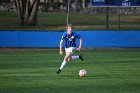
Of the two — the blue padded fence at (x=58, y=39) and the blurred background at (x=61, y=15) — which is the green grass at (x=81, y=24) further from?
the blue padded fence at (x=58, y=39)

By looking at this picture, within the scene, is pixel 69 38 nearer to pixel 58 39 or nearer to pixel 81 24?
pixel 58 39

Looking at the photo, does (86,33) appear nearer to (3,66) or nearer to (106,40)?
(106,40)

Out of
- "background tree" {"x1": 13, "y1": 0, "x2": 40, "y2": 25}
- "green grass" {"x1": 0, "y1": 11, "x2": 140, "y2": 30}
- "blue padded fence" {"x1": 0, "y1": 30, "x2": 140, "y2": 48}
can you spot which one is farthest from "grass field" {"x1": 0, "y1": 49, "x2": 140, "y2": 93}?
"background tree" {"x1": 13, "y1": 0, "x2": 40, "y2": 25}

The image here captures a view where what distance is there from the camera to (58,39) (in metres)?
38.3

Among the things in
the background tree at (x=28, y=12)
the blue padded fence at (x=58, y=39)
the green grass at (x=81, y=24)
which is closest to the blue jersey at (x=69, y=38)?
the blue padded fence at (x=58, y=39)

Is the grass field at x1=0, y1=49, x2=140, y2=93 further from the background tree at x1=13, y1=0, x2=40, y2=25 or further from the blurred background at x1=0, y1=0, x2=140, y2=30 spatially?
the background tree at x1=13, y1=0, x2=40, y2=25

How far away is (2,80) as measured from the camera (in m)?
18.3

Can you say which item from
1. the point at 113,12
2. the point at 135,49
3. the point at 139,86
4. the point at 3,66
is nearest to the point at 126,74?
the point at 139,86

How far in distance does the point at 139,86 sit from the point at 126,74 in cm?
371

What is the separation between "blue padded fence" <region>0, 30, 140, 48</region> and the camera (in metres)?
38.2

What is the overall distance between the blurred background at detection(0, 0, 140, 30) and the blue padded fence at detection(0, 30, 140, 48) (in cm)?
1294

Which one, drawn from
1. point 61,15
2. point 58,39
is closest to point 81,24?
point 58,39

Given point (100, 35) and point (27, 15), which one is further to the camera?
point (27, 15)

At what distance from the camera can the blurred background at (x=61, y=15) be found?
54.5 m
